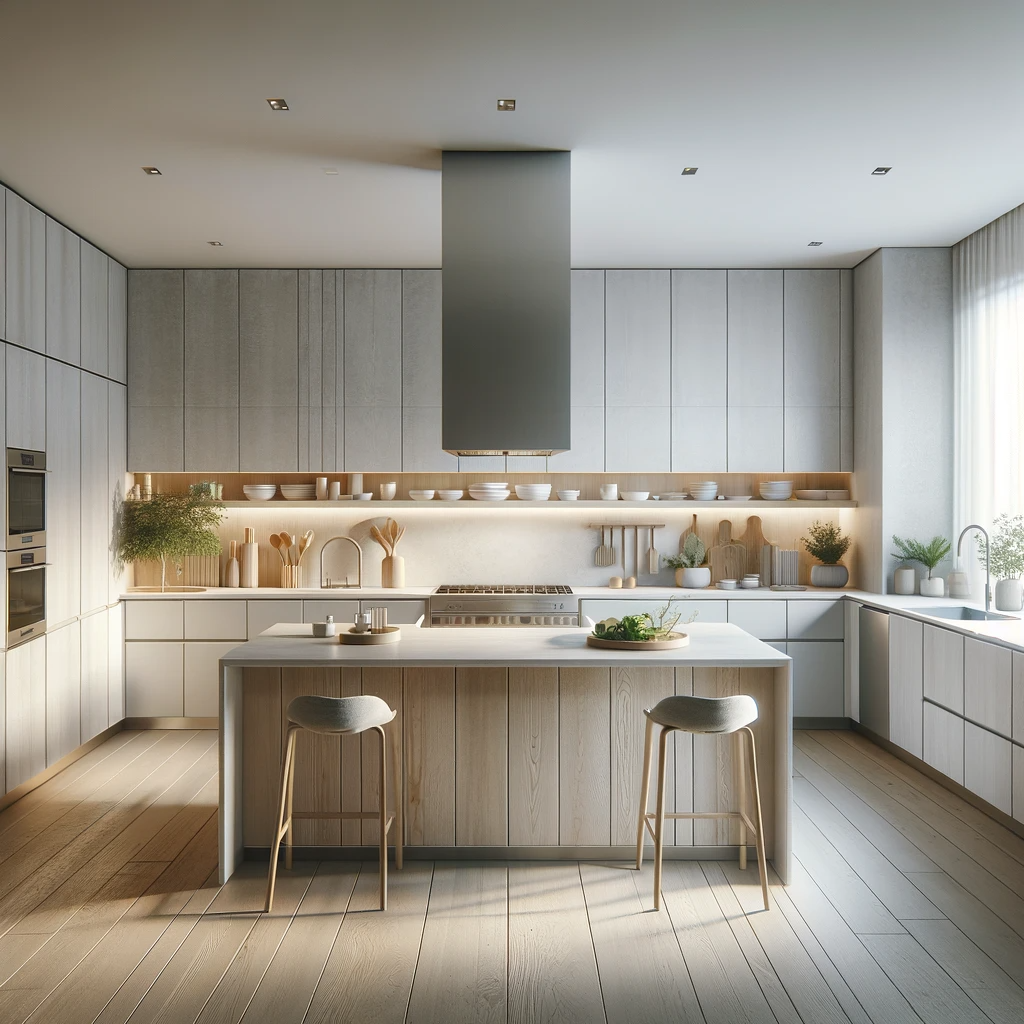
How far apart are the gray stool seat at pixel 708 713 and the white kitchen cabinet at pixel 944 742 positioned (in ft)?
6.23

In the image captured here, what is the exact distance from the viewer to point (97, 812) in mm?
4516

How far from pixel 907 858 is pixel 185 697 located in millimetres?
4568

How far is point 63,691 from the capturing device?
5.20m

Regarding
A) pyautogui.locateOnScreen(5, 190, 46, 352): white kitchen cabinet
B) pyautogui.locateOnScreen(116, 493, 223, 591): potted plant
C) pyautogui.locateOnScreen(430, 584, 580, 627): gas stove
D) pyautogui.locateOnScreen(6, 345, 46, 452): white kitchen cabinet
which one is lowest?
pyautogui.locateOnScreen(430, 584, 580, 627): gas stove

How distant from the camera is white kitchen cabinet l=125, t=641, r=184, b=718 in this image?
6125mm

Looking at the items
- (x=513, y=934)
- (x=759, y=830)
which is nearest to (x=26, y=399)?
(x=513, y=934)

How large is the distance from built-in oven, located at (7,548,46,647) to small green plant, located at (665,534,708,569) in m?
4.17

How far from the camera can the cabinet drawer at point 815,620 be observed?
607 cm

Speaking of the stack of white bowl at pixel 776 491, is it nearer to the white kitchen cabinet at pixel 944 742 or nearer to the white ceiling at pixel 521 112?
the white ceiling at pixel 521 112

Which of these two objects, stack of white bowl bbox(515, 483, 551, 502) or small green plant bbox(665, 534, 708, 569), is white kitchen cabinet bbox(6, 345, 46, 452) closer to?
stack of white bowl bbox(515, 483, 551, 502)

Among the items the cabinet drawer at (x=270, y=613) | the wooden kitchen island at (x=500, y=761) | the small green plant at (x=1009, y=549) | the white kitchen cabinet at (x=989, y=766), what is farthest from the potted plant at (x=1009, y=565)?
the cabinet drawer at (x=270, y=613)

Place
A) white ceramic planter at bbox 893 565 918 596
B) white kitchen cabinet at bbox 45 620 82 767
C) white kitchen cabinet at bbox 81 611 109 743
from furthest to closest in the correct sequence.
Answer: white ceramic planter at bbox 893 565 918 596
white kitchen cabinet at bbox 81 611 109 743
white kitchen cabinet at bbox 45 620 82 767

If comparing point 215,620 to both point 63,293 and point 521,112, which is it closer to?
point 63,293

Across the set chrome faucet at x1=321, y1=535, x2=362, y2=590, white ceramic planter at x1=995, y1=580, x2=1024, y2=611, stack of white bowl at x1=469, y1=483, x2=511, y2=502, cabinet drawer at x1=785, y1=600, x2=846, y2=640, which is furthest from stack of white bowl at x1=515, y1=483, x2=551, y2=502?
white ceramic planter at x1=995, y1=580, x2=1024, y2=611
